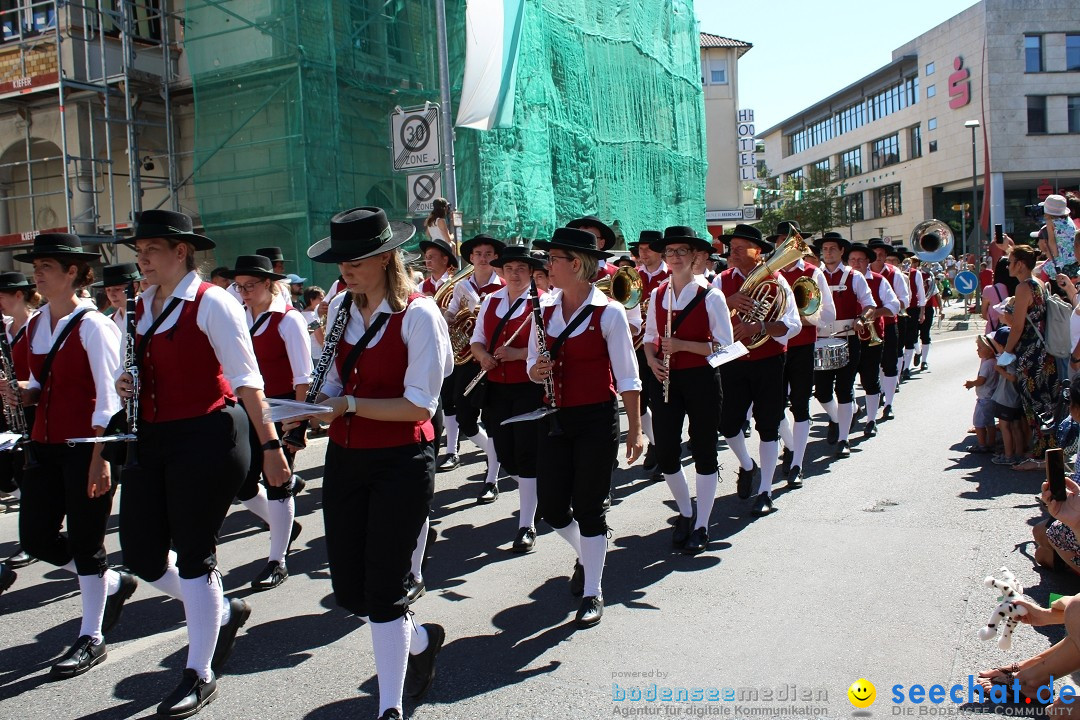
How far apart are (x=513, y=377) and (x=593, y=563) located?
200 centimetres

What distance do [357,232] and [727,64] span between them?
50268 millimetres

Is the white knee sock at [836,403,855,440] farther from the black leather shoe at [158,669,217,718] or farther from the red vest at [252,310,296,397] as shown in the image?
the black leather shoe at [158,669,217,718]

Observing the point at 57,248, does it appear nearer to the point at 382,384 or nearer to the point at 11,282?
the point at 382,384

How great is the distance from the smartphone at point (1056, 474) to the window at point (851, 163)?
6902 cm

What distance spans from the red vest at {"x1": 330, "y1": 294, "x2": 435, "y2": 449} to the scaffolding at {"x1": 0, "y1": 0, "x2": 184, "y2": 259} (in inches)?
597

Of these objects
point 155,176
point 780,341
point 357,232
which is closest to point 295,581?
point 357,232

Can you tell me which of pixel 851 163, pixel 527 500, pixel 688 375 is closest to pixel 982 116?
pixel 851 163

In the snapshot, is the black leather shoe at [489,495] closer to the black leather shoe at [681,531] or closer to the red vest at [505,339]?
the red vest at [505,339]

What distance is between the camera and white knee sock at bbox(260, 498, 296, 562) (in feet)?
18.3

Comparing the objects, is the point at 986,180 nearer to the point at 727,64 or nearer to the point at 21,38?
the point at 727,64

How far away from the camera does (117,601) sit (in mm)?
5070

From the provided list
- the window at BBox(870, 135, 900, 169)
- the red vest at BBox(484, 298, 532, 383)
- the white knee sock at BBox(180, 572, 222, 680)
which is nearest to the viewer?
the white knee sock at BBox(180, 572, 222, 680)

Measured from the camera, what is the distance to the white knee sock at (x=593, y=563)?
4.90 meters

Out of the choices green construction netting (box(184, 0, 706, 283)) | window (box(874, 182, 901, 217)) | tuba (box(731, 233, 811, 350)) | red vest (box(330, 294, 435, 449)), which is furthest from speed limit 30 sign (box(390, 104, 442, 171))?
window (box(874, 182, 901, 217))
